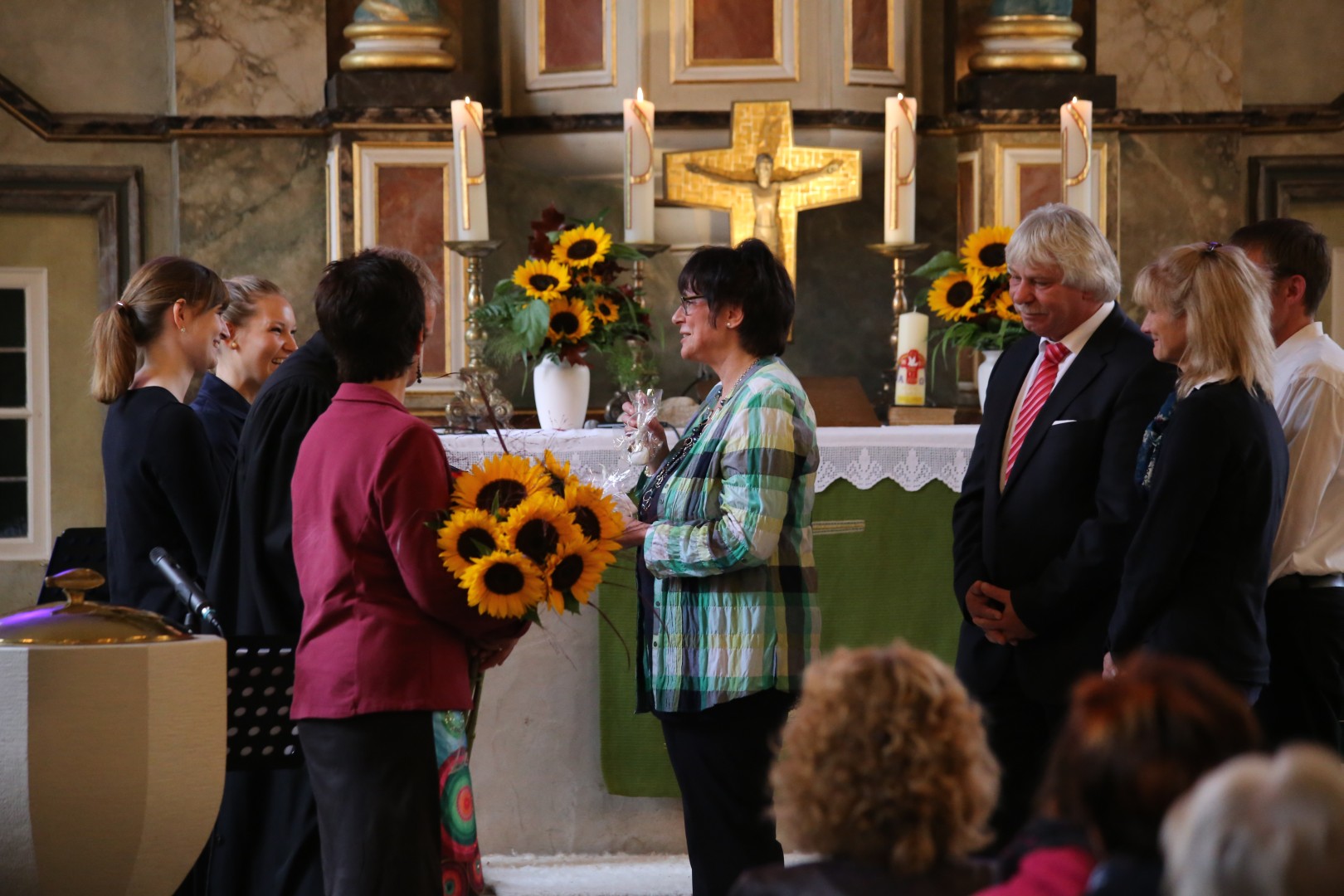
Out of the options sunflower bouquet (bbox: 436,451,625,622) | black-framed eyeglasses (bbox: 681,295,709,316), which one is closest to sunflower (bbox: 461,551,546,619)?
sunflower bouquet (bbox: 436,451,625,622)

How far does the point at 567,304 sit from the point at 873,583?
3.87 feet

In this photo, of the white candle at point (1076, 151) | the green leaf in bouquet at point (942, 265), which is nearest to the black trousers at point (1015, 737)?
the green leaf in bouquet at point (942, 265)

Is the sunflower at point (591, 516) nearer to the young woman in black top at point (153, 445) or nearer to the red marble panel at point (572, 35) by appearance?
the young woman in black top at point (153, 445)

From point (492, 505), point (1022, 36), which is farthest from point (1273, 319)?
point (1022, 36)

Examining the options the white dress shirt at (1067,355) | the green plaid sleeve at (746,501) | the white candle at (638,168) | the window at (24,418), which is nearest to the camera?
the green plaid sleeve at (746,501)

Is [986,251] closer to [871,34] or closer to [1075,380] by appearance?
[871,34]

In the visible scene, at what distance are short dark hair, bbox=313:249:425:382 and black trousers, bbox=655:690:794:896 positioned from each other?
870 millimetres

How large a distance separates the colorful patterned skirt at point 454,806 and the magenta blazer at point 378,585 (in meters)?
0.05

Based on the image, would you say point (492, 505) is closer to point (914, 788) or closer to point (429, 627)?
point (429, 627)

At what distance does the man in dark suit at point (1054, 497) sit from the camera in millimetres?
2947

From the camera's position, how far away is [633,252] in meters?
4.68

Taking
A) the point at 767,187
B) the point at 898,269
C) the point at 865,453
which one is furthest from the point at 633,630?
the point at 767,187

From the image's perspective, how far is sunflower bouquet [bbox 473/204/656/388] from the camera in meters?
4.45

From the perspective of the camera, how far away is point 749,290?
2.91m
